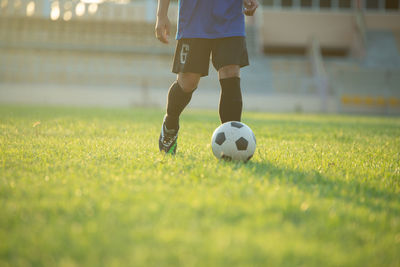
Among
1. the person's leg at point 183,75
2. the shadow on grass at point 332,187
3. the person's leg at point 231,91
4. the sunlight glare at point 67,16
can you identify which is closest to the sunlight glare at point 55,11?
the sunlight glare at point 67,16

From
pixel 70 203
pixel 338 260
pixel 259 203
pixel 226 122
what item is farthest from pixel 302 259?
pixel 226 122

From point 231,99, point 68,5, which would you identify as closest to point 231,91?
point 231,99

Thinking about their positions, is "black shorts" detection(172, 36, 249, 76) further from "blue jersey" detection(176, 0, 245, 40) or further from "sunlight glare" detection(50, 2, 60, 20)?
"sunlight glare" detection(50, 2, 60, 20)

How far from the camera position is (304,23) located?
Answer: 65.2 ft

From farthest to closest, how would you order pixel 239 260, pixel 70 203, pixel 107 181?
pixel 107 181 → pixel 70 203 → pixel 239 260

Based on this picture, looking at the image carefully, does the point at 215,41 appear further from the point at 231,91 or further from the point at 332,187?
the point at 332,187

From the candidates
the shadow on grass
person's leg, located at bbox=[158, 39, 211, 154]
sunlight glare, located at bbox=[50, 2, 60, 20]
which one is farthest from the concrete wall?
the shadow on grass

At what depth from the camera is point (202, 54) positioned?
7.90 ft

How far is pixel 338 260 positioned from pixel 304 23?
21.0 m

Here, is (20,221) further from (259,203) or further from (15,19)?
(15,19)

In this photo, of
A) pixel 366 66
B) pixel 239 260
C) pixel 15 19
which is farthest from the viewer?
pixel 15 19

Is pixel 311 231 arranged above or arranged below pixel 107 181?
above

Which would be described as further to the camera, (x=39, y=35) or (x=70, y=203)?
(x=39, y=35)

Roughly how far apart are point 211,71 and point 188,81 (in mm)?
16213
